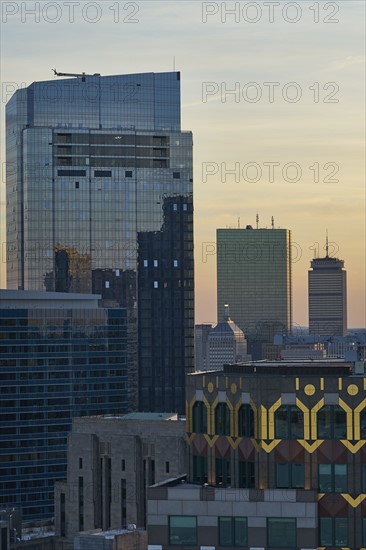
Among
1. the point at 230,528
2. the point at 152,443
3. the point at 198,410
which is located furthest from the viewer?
the point at 152,443

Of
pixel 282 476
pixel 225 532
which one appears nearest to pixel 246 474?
pixel 282 476

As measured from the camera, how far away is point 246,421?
10425 cm

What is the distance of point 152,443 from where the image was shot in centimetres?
19500

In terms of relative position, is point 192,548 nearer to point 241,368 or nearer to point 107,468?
point 241,368

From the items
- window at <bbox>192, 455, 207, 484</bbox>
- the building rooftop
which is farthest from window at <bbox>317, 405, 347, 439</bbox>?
window at <bbox>192, 455, 207, 484</bbox>

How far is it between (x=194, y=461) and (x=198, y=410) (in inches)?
134

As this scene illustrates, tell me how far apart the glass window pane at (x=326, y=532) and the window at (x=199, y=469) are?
9.12 m

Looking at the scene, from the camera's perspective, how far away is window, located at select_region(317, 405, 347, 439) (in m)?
103

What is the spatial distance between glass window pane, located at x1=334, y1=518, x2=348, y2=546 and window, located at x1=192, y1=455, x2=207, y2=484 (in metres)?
9.88

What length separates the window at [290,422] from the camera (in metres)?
103

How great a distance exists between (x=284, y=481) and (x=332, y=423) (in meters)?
4.70

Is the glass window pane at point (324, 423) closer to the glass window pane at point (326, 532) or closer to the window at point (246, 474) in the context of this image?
the window at point (246, 474)

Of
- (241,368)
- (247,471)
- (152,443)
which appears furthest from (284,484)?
(152,443)

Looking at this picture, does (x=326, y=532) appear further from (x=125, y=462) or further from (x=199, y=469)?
(x=125, y=462)
